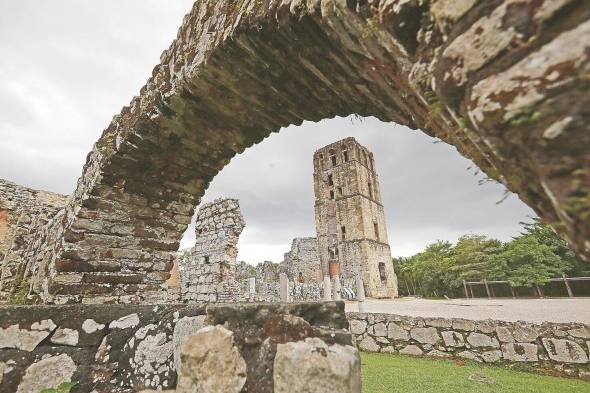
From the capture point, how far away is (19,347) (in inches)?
57.9

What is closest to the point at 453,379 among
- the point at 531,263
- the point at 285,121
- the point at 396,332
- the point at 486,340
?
the point at 486,340

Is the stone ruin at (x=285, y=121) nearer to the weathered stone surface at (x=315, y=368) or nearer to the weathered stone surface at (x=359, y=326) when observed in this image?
the weathered stone surface at (x=315, y=368)

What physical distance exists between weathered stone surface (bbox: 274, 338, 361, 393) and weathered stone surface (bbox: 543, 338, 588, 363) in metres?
5.54

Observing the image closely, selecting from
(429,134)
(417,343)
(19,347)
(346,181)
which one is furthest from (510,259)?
(19,347)

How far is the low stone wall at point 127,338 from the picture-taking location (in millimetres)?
1146

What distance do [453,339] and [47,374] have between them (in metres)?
6.03

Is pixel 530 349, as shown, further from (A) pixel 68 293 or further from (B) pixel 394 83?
(A) pixel 68 293

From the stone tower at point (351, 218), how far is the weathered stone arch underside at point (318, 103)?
64.7 ft

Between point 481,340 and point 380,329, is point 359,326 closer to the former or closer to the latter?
point 380,329

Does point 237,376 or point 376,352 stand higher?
point 237,376

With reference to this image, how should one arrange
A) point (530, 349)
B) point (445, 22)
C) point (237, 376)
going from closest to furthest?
point (445, 22)
point (237, 376)
point (530, 349)

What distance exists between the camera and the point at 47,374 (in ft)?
4.79

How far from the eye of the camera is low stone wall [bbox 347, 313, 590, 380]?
15.0 feet

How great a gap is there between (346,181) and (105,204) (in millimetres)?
26027
